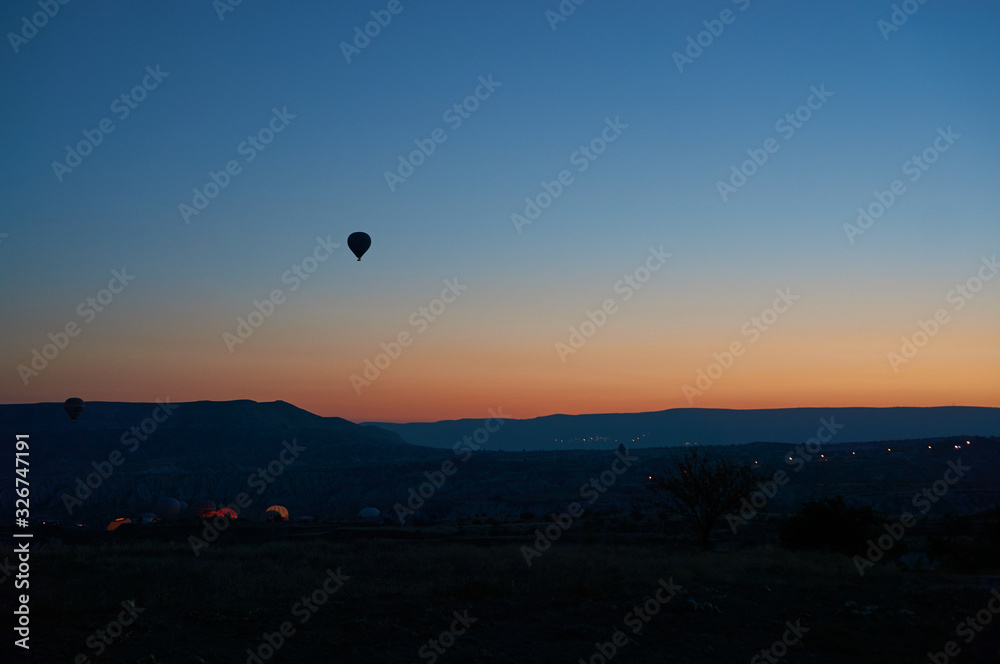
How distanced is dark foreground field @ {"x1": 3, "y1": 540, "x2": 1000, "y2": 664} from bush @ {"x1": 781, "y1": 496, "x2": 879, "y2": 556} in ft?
20.4

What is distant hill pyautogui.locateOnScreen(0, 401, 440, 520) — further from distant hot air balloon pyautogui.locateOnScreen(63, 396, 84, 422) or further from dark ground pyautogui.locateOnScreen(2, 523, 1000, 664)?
dark ground pyautogui.locateOnScreen(2, 523, 1000, 664)

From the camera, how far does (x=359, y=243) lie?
40656 millimetres

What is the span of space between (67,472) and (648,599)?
136866 mm

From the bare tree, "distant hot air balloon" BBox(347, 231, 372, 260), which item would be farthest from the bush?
"distant hot air balloon" BBox(347, 231, 372, 260)

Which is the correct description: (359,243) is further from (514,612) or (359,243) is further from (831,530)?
(514,612)

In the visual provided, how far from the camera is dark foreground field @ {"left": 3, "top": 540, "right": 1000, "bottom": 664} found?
12.2m

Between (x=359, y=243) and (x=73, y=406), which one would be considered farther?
(x=73, y=406)

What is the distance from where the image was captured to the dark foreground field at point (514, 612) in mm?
12203

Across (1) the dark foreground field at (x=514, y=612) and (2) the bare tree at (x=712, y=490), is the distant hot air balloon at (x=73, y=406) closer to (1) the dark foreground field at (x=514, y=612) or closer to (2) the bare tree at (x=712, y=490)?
(1) the dark foreground field at (x=514, y=612)

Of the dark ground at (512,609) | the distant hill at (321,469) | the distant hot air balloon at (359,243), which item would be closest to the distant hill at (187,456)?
the distant hill at (321,469)

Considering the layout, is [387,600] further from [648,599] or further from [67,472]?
[67,472]

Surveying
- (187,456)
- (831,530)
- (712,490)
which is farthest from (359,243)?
(187,456)

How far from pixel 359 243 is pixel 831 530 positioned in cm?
2657

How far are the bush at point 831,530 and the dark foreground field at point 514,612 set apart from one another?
6228mm
